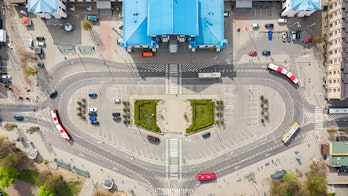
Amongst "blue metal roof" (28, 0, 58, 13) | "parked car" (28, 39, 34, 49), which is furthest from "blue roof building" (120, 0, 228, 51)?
"parked car" (28, 39, 34, 49)

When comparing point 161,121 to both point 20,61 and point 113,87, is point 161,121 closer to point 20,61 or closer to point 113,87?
point 113,87

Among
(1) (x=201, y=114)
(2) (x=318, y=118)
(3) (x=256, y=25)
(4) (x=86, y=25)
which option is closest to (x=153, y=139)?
(1) (x=201, y=114)

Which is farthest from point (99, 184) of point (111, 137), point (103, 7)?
point (103, 7)

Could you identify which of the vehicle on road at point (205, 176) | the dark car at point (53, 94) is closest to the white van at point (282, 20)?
the vehicle on road at point (205, 176)

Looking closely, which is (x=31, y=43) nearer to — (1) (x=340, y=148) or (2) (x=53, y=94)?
(2) (x=53, y=94)

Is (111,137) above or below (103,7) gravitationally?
below

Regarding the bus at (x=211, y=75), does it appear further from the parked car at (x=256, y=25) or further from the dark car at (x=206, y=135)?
the parked car at (x=256, y=25)
